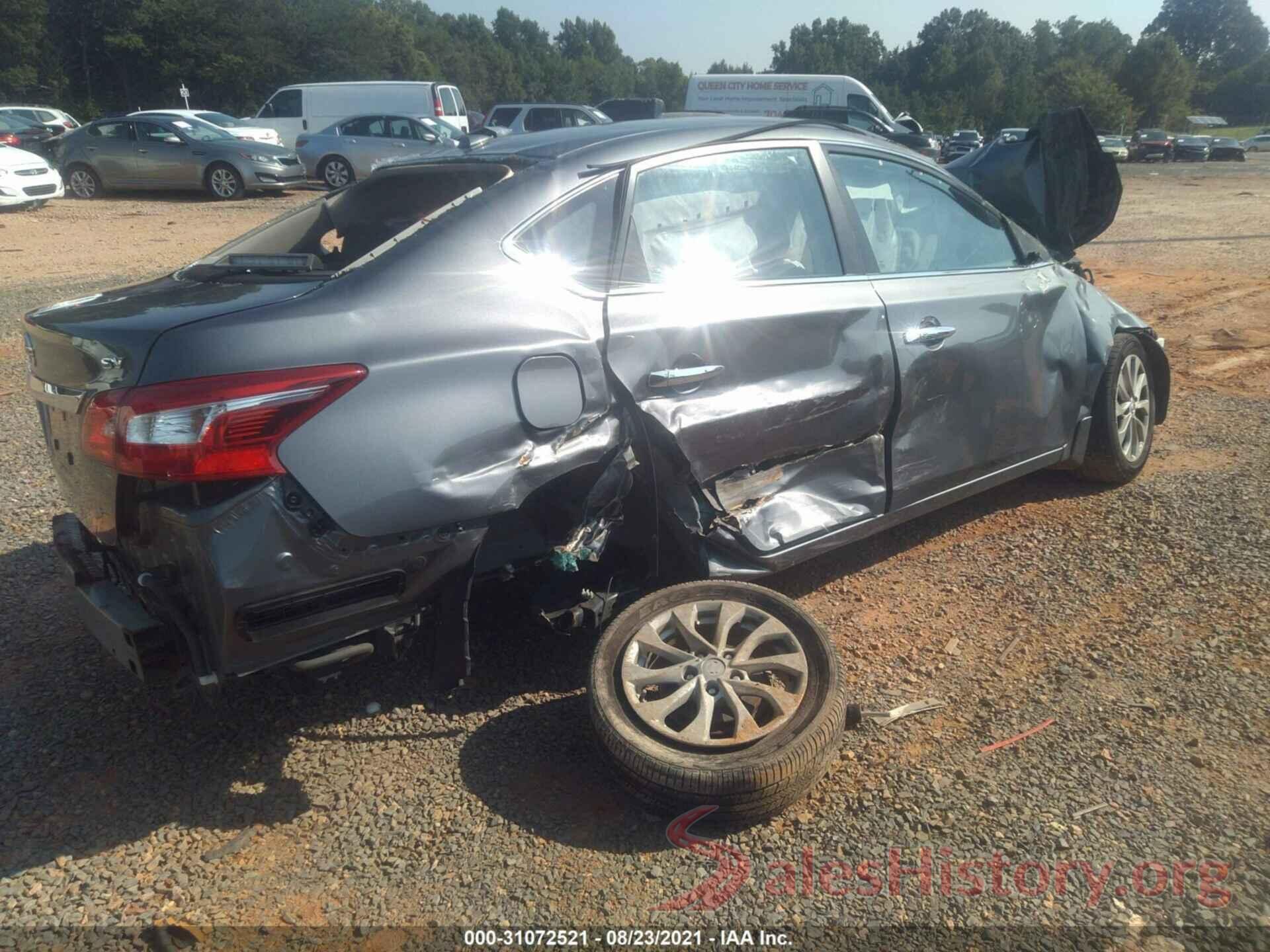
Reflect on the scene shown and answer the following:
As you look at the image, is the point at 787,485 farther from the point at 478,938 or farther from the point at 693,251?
the point at 478,938

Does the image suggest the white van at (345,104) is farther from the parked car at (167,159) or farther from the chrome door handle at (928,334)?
the chrome door handle at (928,334)

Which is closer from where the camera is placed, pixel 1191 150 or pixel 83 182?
pixel 83 182

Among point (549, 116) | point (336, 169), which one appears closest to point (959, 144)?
point (549, 116)

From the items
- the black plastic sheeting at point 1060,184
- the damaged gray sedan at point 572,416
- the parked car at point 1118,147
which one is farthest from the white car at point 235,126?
the parked car at point 1118,147

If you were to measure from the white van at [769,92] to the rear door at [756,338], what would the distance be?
21944 millimetres

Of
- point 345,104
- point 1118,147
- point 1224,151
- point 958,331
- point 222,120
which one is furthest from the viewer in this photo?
point 1224,151

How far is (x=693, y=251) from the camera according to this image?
3217 mm

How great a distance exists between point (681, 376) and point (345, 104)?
23.8 m

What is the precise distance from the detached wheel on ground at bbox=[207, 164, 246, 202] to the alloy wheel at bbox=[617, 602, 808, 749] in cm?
1805

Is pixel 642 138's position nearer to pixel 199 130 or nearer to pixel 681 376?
pixel 681 376

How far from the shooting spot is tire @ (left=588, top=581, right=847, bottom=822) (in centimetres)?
257

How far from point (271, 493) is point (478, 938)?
1153 mm

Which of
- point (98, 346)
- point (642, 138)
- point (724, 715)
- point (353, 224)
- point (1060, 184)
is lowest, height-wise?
point (724, 715)

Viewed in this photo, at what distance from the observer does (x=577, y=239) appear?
3.01 metres
